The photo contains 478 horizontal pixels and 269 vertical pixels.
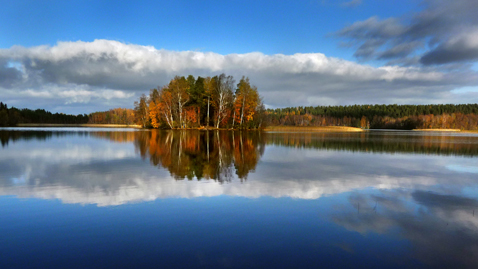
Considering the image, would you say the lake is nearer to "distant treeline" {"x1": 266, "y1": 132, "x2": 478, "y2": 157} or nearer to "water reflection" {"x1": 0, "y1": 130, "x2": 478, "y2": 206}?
"water reflection" {"x1": 0, "y1": 130, "x2": 478, "y2": 206}

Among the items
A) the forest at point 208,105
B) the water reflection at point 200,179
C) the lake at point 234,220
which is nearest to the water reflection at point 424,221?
the lake at point 234,220

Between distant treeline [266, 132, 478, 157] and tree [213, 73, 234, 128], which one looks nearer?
distant treeline [266, 132, 478, 157]

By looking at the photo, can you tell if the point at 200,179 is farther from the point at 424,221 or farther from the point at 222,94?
the point at 222,94

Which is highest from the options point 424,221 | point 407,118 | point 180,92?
point 180,92

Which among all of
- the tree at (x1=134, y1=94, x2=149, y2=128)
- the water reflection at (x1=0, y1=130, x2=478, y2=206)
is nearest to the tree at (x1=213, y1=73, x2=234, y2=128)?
the tree at (x1=134, y1=94, x2=149, y2=128)

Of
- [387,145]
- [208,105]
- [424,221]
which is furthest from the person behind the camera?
[208,105]

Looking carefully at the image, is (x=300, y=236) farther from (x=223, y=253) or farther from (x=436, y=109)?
(x=436, y=109)

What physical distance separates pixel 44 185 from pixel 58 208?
3.40 meters

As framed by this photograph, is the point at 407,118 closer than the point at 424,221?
No

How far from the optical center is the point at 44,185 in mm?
9945

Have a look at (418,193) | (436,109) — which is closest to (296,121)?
(436,109)

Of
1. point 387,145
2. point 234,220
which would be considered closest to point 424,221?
point 234,220

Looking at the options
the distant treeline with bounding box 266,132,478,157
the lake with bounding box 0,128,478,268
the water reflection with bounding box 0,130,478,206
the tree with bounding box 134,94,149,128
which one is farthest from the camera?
the tree with bounding box 134,94,149,128

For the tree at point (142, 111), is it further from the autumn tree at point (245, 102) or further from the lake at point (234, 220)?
the lake at point (234, 220)
